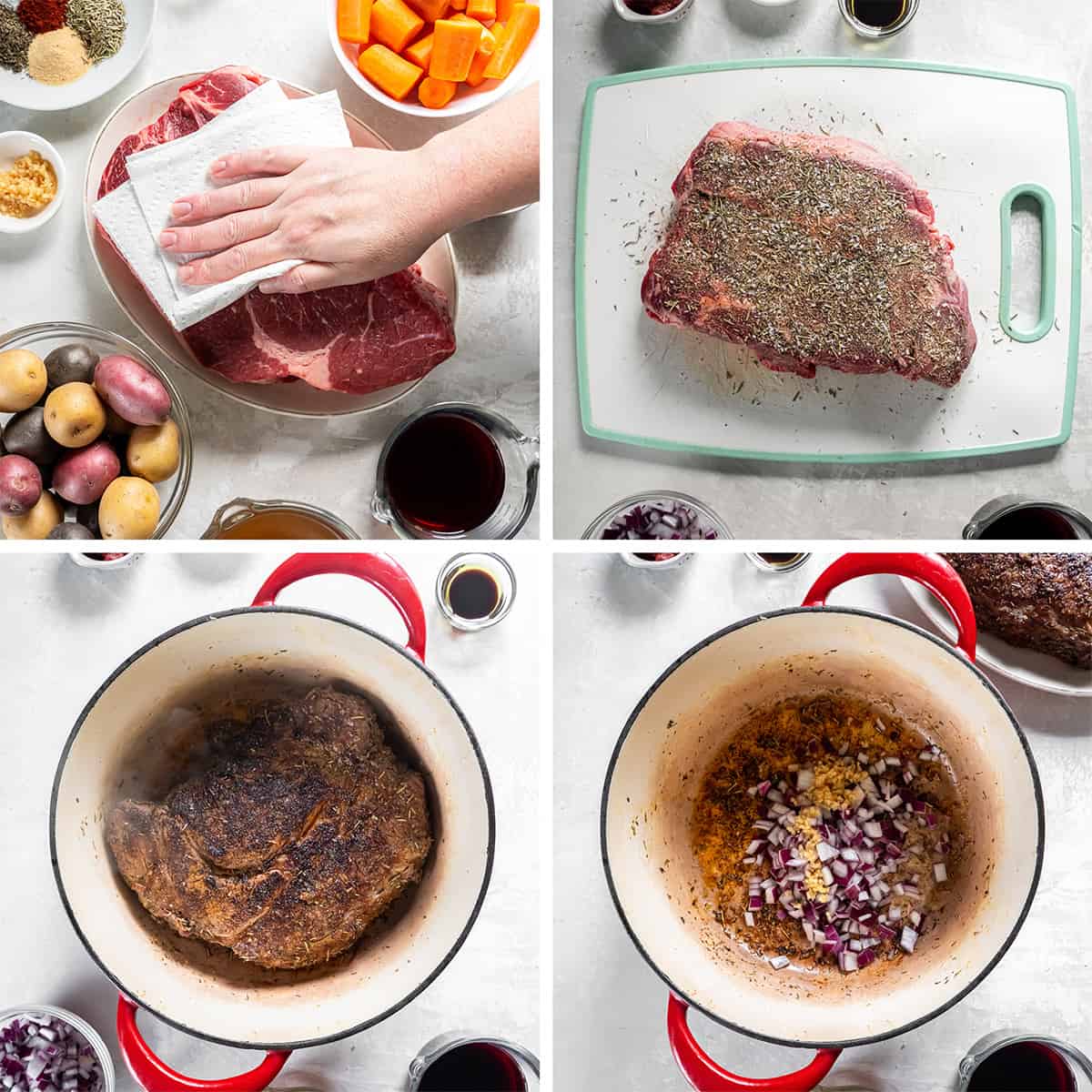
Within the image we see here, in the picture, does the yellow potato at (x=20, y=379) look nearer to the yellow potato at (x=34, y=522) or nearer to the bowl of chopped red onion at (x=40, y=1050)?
the yellow potato at (x=34, y=522)

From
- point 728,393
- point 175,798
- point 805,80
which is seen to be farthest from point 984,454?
point 175,798

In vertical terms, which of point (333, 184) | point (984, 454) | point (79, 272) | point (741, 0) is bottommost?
point (984, 454)

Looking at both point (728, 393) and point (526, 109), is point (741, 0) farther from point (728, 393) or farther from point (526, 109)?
point (728, 393)

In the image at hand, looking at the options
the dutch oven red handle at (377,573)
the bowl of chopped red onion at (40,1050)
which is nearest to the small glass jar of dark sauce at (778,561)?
the dutch oven red handle at (377,573)

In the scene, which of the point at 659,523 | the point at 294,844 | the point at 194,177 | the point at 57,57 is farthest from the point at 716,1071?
the point at 57,57

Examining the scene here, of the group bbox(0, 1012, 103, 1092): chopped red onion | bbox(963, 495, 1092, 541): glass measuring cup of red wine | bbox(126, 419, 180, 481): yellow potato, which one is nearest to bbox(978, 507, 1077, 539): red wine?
bbox(963, 495, 1092, 541): glass measuring cup of red wine

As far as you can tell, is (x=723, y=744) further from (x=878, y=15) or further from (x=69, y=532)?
(x=878, y=15)

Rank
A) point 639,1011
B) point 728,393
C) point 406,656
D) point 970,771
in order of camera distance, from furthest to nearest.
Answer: point 728,393
point 639,1011
point 970,771
point 406,656
